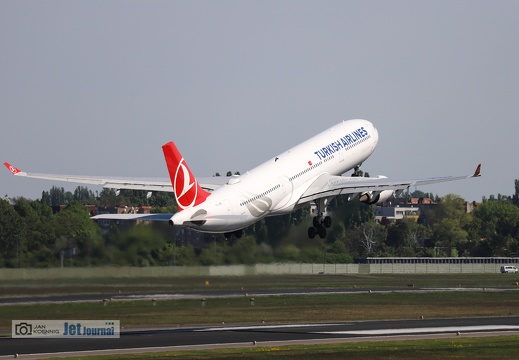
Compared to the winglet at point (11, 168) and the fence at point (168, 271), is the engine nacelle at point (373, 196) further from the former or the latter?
the winglet at point (11, 168)

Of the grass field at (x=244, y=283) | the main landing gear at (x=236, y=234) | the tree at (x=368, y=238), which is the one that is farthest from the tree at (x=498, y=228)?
the main landing gear at (x=236, y=234)

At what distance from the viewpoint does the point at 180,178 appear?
6359 centimetres

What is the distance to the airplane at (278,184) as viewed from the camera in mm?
63969

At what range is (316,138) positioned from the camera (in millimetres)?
80812

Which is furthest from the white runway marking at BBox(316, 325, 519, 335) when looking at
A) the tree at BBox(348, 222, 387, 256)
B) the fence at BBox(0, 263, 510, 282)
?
the tree at BBox(348, 222, 387, 256)

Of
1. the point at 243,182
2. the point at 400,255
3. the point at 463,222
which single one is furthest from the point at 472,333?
the point at 463,222

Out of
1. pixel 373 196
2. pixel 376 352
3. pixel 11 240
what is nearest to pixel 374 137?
pixel 373 196

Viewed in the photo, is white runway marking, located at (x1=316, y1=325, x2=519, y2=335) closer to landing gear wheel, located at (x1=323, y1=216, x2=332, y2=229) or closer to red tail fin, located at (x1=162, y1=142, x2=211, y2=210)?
red tail fin, located at (x1=162, y1=142, x2=211, y2=210)

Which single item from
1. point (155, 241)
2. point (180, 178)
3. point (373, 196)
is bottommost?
point (155, 241)

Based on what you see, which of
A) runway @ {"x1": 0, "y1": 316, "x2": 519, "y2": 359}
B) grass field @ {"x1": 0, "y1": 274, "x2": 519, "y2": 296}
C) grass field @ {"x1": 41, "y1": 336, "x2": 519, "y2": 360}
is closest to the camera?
grass field @ {"x1": 41, "y1": 336, "x2": 519, "y2": 360}

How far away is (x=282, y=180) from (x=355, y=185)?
6846 millimetres

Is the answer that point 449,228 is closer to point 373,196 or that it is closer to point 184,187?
point 373,196

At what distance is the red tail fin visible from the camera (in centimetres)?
6344

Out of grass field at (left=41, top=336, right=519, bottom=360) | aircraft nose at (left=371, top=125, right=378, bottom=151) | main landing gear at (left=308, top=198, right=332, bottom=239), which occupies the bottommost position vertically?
grass field at (left=41, top=336, right=519, bottom=360)
